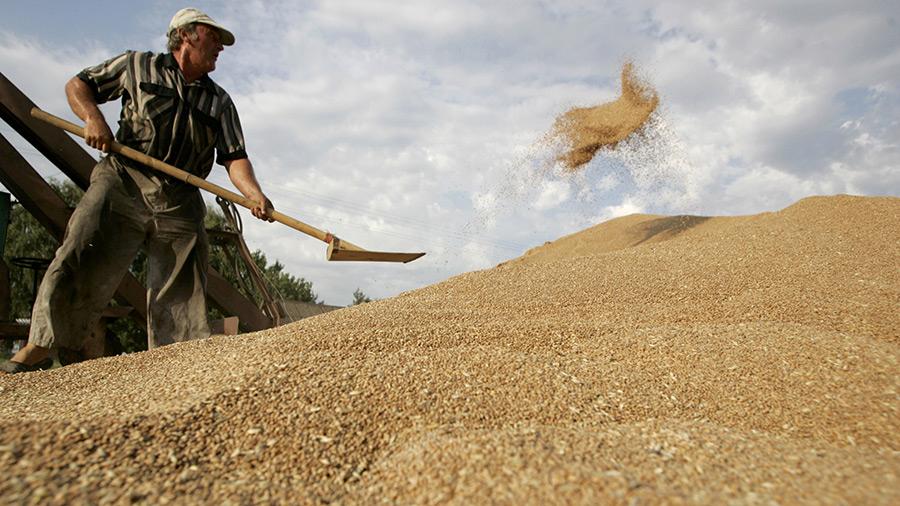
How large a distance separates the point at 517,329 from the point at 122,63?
2.39 meters

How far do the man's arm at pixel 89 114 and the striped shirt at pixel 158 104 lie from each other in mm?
67

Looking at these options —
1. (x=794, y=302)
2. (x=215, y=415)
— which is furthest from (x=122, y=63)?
(x=794, y=302)

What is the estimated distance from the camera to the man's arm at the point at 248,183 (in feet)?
10.4

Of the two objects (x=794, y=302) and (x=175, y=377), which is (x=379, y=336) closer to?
(x=175, y=377)

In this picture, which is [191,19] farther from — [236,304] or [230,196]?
[236,304]

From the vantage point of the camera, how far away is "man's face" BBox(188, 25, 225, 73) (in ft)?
10.4

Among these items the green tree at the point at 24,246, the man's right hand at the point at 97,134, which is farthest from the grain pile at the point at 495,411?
the green tree at the point at 24,246

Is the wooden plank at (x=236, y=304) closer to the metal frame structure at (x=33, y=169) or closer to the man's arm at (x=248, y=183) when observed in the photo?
the metal frame structure at (x=33, y=169)

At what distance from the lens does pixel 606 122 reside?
21.5ft

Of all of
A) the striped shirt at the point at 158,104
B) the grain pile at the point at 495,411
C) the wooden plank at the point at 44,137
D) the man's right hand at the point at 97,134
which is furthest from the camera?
the wooden plank at the point at 44,137

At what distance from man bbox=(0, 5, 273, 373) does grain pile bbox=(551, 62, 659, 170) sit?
164 inches

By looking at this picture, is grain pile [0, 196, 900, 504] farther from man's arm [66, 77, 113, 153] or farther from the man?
man's arm [66, 77, 113, 153]

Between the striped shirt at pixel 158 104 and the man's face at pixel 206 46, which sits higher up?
the man's face at pixel 206 46

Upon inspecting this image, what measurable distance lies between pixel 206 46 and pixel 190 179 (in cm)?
71
